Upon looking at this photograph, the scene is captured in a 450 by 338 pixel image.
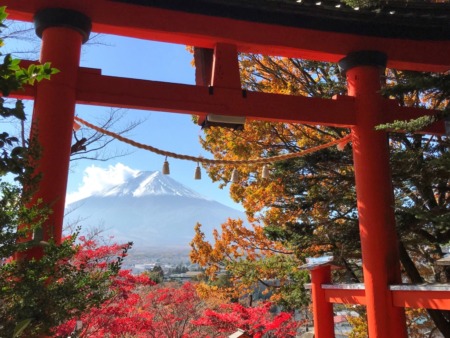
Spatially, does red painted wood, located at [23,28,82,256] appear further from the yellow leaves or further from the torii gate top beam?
the yellow leaves

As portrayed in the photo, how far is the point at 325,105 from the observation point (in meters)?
4.04

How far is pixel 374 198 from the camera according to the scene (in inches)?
154

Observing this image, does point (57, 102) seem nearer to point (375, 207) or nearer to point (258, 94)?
point (258, 94)

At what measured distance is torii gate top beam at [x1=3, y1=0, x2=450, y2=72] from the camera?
140 inches

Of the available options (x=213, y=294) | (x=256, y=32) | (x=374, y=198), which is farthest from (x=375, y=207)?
(x=213, y=294)

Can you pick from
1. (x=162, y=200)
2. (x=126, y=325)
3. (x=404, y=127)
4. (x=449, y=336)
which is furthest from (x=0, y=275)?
(x=162, y=200)

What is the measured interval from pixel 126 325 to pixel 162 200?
429 feet

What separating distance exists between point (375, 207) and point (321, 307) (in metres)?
1.42

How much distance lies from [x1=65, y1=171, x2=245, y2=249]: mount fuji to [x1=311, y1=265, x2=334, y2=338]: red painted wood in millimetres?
84616

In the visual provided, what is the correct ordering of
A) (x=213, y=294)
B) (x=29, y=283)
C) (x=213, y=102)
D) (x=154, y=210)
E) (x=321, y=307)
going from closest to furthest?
(x=29, y=283)
(x=213, y=102)
(x=321, y=307)
(x=213, y=294)
(x=154, y=210)

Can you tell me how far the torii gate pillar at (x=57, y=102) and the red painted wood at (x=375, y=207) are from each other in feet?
8.95

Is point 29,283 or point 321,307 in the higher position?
point 29,283

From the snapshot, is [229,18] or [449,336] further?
[449,336]

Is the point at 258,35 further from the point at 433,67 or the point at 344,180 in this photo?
the point at 344,180
